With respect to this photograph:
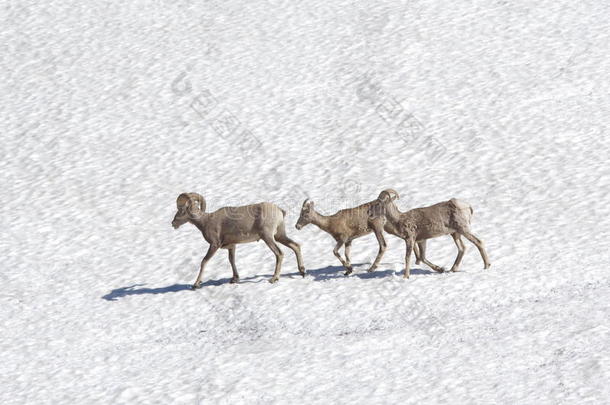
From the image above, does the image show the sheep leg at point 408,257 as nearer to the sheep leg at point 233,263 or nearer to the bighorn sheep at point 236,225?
the bighorn sheep at point 236,225

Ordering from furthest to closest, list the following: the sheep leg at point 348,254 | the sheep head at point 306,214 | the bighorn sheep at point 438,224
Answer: the sheep head at point 306,214 → the sheep leg at point 348,254 → the bighorn sheep at point 438,224

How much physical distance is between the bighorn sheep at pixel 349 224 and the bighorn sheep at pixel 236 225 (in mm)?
598

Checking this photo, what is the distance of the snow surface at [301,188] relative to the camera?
14.8m

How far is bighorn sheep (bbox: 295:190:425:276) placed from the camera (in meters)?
18.0

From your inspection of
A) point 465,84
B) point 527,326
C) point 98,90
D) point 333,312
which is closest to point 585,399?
point 527,326

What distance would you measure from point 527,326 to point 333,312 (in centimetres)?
336

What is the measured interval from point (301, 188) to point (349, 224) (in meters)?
5.32

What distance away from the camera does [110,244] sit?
20.9 m

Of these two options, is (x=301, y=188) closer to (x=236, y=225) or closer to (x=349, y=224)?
(x=349, y=224)

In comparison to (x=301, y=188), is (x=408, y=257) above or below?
below

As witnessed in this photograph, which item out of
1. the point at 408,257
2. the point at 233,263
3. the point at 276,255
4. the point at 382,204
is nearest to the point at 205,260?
the point at 233,263

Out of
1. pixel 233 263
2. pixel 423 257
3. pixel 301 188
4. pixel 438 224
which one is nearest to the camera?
pixel 438 224

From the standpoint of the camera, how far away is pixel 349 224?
18203mm

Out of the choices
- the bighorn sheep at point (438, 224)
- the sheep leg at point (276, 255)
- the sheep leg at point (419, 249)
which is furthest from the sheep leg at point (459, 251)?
the sheep leg at point (276, 255)
